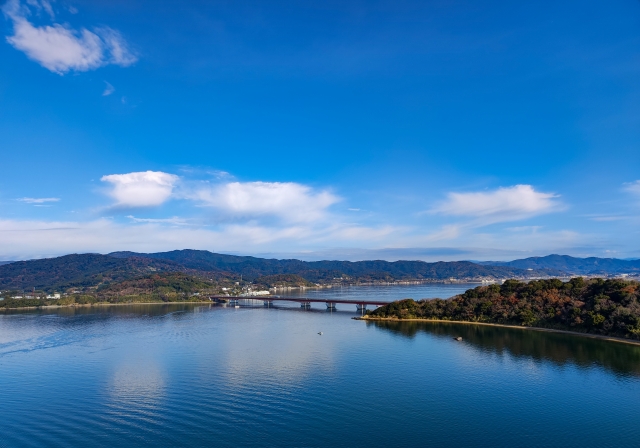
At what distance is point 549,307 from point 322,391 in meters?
33.9

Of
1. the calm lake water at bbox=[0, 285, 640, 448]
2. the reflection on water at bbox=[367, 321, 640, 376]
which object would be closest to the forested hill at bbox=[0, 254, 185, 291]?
the calm lake water at bbox=[0, 285, 640, 448]

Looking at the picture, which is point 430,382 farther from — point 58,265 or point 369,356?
point 58,265

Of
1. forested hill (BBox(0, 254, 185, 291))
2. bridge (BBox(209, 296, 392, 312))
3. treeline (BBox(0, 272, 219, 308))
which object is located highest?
forested hill (BBox(0, 254, 185, 291))

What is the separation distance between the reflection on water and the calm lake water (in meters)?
0.20

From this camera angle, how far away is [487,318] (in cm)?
4850

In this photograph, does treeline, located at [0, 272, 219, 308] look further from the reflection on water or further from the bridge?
the reflection on water

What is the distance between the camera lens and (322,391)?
866 inches

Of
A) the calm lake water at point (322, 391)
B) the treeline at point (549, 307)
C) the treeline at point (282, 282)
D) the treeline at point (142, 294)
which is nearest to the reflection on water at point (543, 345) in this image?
the calm lake water at point (322, 391)

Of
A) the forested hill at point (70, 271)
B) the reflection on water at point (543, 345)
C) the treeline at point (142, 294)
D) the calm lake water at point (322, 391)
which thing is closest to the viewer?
the calm lake water at point (322, 391)

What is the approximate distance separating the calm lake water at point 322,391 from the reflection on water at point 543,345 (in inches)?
7.9

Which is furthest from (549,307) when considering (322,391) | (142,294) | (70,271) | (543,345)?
(70,271)

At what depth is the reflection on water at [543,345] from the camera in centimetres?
2910

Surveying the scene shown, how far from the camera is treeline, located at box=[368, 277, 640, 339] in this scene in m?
37.8

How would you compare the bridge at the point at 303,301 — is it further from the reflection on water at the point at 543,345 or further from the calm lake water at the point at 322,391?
the calm lake water at the point at 322,391
